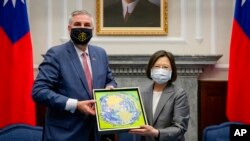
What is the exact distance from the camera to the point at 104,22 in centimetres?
360

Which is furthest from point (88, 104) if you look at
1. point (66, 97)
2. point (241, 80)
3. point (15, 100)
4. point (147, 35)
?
point (147, 35)

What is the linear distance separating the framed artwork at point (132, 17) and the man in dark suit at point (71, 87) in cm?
176

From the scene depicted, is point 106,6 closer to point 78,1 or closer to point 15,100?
point 78,1

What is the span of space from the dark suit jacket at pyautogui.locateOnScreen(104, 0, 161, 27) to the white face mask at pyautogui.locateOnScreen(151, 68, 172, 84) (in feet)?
5.22

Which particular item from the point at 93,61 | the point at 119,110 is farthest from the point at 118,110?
the point at 93,61

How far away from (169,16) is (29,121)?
171cm

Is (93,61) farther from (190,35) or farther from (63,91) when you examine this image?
(190,35)

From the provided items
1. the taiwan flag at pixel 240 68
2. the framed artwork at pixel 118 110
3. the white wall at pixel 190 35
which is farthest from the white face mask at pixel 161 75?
the white wall at pixel 190 35

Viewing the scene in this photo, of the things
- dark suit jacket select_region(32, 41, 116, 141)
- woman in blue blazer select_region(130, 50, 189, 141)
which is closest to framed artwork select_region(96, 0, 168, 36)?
woman in blue blazer select_region(130, 50, 189, 141)

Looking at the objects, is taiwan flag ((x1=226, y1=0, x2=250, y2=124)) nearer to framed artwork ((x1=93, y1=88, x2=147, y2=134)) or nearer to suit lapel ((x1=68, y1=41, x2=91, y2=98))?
framed artwork ((x1=93, y1=88, x2=147, y2=134))

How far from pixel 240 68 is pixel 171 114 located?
127 centimetres

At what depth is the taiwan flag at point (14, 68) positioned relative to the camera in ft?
9.91

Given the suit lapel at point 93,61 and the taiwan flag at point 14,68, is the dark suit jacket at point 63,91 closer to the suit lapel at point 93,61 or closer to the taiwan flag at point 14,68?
the suit lapel at point 93,61

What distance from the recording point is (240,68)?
2988 mm
